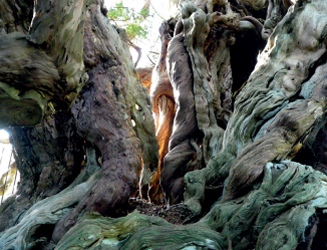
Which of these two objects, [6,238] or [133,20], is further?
[133,20]

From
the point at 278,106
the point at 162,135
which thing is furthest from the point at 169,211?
the point at 162,135

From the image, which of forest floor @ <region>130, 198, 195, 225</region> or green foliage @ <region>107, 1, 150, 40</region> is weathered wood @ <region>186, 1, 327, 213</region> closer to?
forest floor @ <region>130, 198, 195, 225</region>

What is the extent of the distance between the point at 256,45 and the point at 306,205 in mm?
2405

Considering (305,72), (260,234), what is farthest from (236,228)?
(305,72)

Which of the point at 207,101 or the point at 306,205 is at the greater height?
the point at 306,205

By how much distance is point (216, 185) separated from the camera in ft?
7.68

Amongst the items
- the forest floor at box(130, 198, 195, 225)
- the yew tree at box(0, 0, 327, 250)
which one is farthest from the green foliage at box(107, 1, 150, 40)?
the forest floor at box(130, 198, 195, 225)

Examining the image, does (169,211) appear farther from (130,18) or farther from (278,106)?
(130,18)

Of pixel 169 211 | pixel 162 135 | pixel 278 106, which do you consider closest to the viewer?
pixel 169 211

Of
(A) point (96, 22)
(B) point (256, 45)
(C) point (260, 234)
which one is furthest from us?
(B) point (256, 45)

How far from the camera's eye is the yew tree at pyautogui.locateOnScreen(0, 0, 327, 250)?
5.24 ft

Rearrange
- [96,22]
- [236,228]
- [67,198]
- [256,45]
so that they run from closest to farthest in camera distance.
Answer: [236,228]
[67,198]
[96,22]
[256,45]

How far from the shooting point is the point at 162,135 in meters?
3.40

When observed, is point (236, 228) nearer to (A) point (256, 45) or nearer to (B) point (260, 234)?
(B) point (260, 234)
